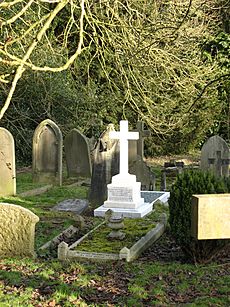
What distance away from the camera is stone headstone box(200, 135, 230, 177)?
13656mm

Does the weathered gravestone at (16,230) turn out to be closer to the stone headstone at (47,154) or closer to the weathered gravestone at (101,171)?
the weathered gravestone at (101,171)

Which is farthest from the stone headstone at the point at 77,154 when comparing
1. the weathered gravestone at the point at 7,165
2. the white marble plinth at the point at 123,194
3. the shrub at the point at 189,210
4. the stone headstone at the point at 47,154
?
the shrub at the point at 189,210

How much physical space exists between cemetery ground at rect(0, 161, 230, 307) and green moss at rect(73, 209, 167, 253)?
0.34 m

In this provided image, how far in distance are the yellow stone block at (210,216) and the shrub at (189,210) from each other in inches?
122

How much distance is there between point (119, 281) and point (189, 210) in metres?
1.42

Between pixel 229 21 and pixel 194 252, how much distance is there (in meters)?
16.0

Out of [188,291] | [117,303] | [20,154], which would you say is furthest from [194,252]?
Answer: [20,154]

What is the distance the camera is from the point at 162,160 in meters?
20.1

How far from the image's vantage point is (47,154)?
13969 mm

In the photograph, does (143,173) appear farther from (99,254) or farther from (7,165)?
(99,254)

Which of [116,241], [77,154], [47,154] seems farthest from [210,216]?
[77,154]

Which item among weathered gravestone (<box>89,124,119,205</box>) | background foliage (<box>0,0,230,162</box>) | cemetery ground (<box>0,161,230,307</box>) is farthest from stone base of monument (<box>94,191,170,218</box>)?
background foliage (<box>0,0,230,162</box>)

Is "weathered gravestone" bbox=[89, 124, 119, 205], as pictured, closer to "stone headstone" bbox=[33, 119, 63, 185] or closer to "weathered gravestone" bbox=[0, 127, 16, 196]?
Result: "weathered gravestone" bbox=[0, 127, 16, 196]

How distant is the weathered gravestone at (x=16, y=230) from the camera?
7.27 metres
